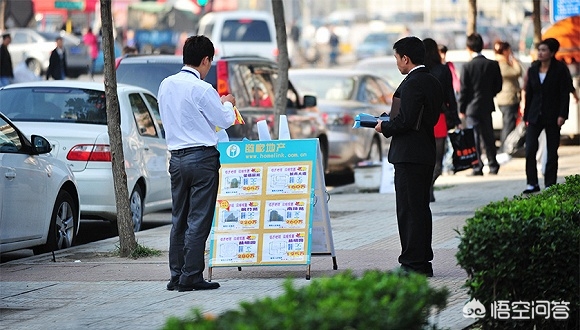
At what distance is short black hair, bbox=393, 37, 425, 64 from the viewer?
9336 millimetres

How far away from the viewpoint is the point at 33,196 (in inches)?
440

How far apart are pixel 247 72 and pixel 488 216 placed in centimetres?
1032

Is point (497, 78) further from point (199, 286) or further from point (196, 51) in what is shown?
point (199, 286)

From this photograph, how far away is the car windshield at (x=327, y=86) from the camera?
20578mm

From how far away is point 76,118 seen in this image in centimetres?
1319

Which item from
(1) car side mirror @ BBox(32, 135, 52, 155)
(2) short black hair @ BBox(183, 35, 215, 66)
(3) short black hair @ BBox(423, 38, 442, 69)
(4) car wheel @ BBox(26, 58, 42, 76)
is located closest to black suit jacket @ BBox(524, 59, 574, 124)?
(3) short black hair @ BBox(423, 38, 442, 69)

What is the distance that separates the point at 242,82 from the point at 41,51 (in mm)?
28375

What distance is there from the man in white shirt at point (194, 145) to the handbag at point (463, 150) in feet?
25.6

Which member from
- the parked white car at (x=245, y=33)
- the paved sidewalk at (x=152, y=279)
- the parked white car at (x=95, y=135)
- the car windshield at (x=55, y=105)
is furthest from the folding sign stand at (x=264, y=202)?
the parked white car at (x=245, y=33)

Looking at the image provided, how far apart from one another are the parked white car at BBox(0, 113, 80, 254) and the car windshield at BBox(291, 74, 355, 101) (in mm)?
8916

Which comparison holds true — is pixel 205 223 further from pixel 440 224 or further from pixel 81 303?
pixel 440 224

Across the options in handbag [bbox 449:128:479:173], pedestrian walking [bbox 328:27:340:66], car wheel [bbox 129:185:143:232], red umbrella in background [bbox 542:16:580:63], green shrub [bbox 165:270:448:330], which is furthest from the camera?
pedestrian walking [bbox 328:27:340:66]

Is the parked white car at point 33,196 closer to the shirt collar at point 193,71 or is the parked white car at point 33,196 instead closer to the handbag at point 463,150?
the shirt collar at point 193,71

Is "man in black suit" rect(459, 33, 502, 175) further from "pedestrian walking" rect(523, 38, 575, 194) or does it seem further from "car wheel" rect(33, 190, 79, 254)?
"car wheel" rect(33, 190, 79, 254)
